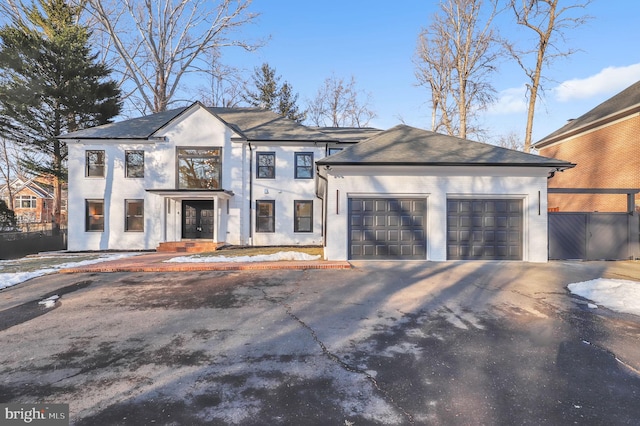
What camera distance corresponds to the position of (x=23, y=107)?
18500 millimetres

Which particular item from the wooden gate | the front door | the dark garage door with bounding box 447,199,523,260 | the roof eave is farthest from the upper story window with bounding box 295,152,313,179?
the wooden gate

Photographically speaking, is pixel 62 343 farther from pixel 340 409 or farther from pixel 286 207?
pixel 286 207

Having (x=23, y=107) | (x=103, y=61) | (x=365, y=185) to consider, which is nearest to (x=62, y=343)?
(x=365, y=185)

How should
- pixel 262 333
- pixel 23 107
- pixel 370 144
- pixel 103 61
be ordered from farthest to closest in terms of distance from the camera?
pixel 103 61, pixel 23 107, pixel 370 144, pixel 262 333

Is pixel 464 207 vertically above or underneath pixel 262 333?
above

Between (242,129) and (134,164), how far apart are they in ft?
19.7

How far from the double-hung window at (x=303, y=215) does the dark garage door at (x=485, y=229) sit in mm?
7588

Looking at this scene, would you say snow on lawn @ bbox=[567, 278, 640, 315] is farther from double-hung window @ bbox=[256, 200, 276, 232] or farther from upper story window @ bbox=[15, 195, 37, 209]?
upper story window @ bbox=[15, 195, 37, 209]

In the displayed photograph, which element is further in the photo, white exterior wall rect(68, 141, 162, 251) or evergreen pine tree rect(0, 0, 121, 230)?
evergreen pine tree rect(0, 0, 121, 230)

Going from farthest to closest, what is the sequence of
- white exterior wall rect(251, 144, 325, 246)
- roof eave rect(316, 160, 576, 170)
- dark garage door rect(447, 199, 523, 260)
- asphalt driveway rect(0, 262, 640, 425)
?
white exterior wall rect(251, 144, 325, 246) → dark garage door rect(447, 199, 523, 260) → roof eave rect(316, 160, 576, 170) → asphalt driveway rect(0, 262, 640, 425)

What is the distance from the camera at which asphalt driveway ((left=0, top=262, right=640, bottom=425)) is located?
2.71 metres

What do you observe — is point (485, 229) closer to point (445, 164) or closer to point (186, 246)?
point (445, 164)

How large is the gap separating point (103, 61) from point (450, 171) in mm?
25557

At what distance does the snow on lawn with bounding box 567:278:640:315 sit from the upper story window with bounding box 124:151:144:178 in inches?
721
